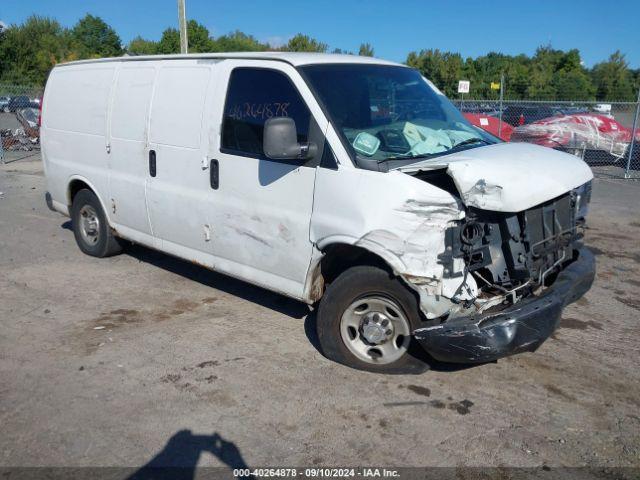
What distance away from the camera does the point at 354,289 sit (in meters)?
4.05

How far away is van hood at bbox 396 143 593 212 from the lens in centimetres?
354

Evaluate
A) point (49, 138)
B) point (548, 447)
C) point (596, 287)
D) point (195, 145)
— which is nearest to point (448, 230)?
point (548, 447)

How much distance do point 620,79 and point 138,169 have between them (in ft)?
169

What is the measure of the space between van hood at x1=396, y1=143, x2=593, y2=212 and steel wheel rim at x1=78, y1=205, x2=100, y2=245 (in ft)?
14.2

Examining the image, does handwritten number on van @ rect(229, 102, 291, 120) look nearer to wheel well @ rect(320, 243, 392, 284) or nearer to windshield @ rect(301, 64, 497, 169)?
windshield @ rect(301, 64, 497, 169)

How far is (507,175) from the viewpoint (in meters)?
3.65

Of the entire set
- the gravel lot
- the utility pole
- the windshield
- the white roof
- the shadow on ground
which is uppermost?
the utility pole

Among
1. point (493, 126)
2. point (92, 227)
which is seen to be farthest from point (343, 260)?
point (493, 126)

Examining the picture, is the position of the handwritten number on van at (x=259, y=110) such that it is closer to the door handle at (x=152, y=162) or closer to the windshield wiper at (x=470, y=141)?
the door handle at (x=152, y=162)

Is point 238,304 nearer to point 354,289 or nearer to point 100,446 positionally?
point 354,289

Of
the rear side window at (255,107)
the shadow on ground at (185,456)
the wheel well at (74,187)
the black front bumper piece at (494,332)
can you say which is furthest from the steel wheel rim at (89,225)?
the black front bumper piece at (494,332)

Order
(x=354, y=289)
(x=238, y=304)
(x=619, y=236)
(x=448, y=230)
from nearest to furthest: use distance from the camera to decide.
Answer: (x=448, y=230), (x=354, y=289), (x=238, y=304), (x=619, y=236)

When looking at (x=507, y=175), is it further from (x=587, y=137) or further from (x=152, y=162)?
(x=587, y=137)

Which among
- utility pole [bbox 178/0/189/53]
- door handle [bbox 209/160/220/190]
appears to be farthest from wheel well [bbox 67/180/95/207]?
utility pole [bbox 178/0/189/53]
